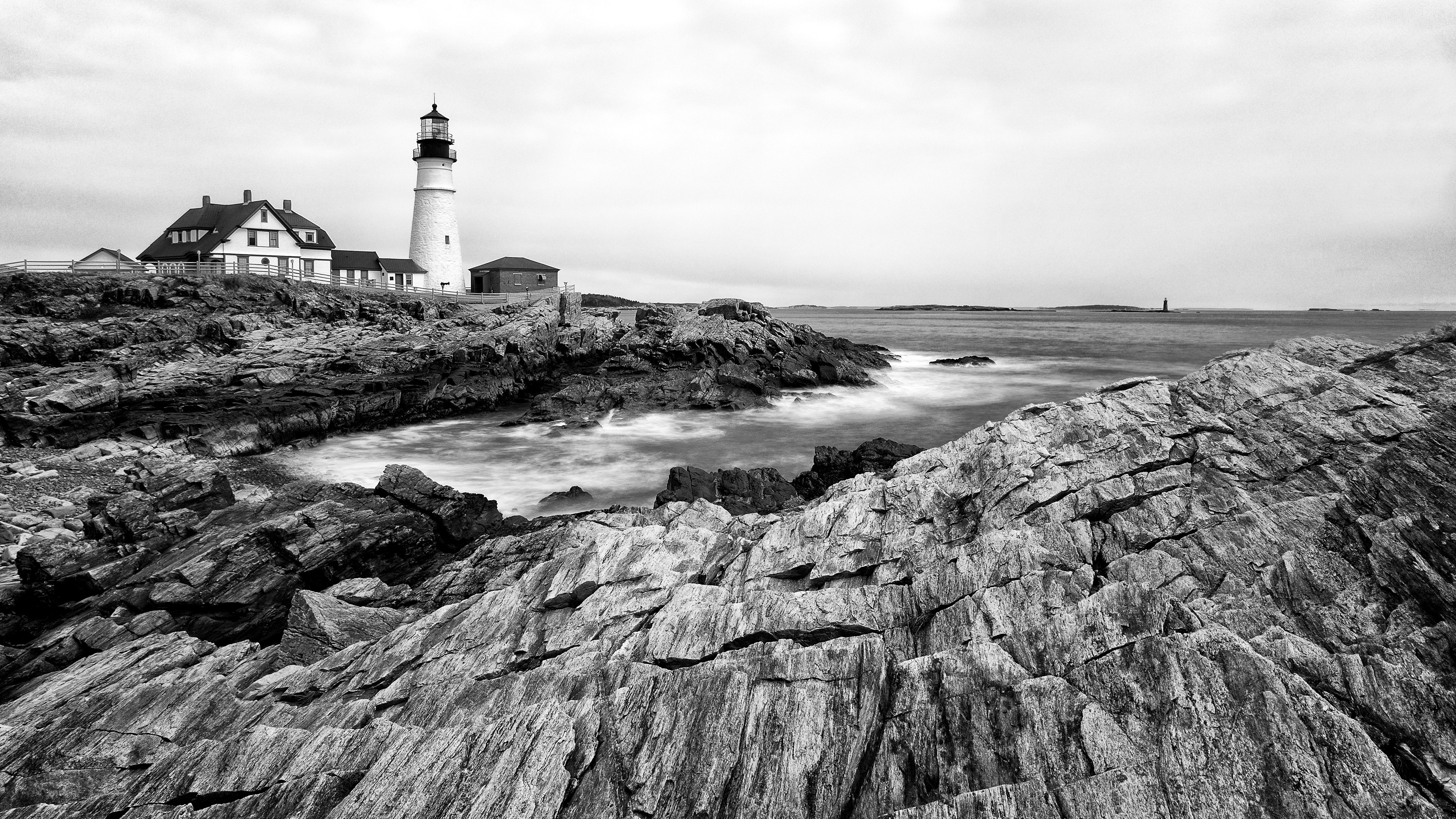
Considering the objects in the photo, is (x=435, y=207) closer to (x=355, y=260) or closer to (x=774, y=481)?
(x=355, y=260)

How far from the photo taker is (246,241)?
50031 millimetres

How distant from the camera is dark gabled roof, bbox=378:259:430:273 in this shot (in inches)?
2206

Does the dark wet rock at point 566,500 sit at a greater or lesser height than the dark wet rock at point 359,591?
lesser

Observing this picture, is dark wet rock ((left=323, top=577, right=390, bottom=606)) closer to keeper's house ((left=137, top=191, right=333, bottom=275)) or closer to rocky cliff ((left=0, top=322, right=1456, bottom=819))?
rocky cliff ((left=0, top=322, right=1456, bottom=819))

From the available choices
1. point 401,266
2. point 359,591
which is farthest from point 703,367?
point 401,266

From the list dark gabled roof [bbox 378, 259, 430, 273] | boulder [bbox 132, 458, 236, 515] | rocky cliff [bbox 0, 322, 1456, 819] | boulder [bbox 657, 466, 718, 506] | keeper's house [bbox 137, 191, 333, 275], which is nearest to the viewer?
rocky cliff [bbox 0, 322, 1456, 819]

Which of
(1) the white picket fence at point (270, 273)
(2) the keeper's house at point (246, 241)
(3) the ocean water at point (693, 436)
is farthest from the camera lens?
(2) the keeper's house at point (246, 241)

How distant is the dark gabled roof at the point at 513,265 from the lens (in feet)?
204

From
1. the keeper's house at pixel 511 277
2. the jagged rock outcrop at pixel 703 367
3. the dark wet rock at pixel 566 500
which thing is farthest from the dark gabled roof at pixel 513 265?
the dark wet rock at pixel 566 500

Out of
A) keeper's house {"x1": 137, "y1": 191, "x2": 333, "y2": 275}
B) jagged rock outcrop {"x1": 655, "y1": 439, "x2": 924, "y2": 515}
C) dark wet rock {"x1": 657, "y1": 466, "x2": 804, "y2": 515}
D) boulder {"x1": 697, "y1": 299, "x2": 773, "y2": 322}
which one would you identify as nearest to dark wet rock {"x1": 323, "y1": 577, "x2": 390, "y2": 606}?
dark wet rock {"x1": 657, "y1": 466, "x2": 804, "y2": 515}

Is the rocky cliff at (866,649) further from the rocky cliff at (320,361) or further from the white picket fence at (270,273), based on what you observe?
the white picket fence at (270,273)

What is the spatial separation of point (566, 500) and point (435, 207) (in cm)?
4295

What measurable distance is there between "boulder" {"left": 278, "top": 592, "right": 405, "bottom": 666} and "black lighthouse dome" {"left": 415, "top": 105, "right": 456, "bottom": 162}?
51.7 meters

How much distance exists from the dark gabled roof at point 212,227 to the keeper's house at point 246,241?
0.14 ft
